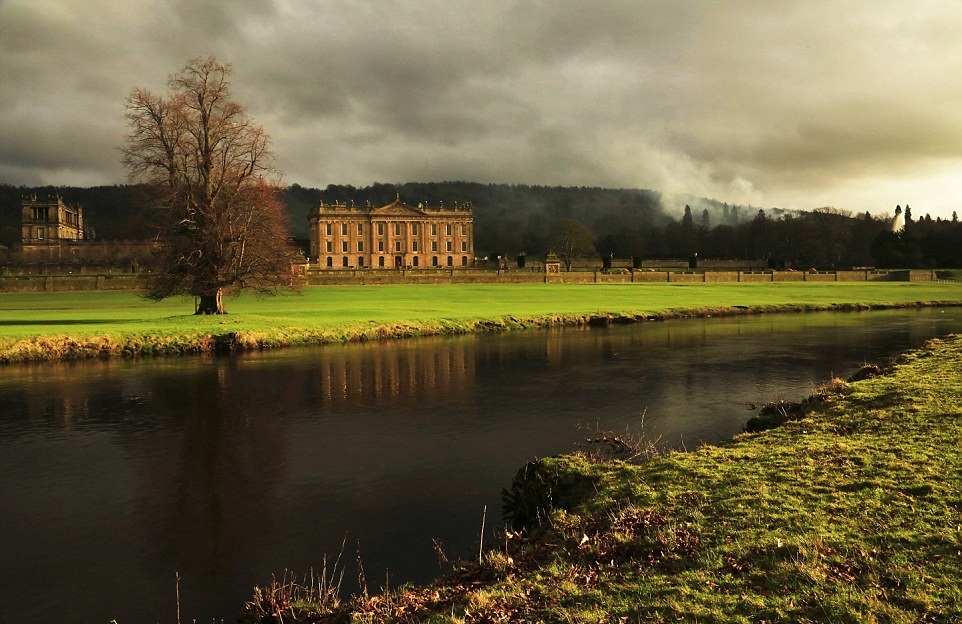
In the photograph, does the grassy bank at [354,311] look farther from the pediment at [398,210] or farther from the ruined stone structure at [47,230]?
the ruined stone structure at [47,230]

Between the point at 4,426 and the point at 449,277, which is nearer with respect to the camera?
the point at 4,426

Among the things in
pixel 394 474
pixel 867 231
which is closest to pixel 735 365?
pixel 394 474

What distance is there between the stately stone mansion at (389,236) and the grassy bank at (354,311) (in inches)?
2279

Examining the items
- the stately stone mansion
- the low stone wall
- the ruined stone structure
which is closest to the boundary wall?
the low stone wall

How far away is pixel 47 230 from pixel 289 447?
403 feet

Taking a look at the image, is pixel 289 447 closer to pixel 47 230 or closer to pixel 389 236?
pixel 389 236

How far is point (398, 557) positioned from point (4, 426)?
1094cm

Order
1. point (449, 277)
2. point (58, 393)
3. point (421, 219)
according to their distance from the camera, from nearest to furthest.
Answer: point (58, 393)
point (449, 277)
point (421, 219)

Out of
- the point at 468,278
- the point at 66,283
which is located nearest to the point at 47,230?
the point at 66,283

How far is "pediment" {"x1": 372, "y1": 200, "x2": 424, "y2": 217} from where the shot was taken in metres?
122

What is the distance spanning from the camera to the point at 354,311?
36.9 metres

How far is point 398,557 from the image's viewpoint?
773 cm

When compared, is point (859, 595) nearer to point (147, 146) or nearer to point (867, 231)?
point (147, 146)

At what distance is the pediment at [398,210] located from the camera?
122 meters
